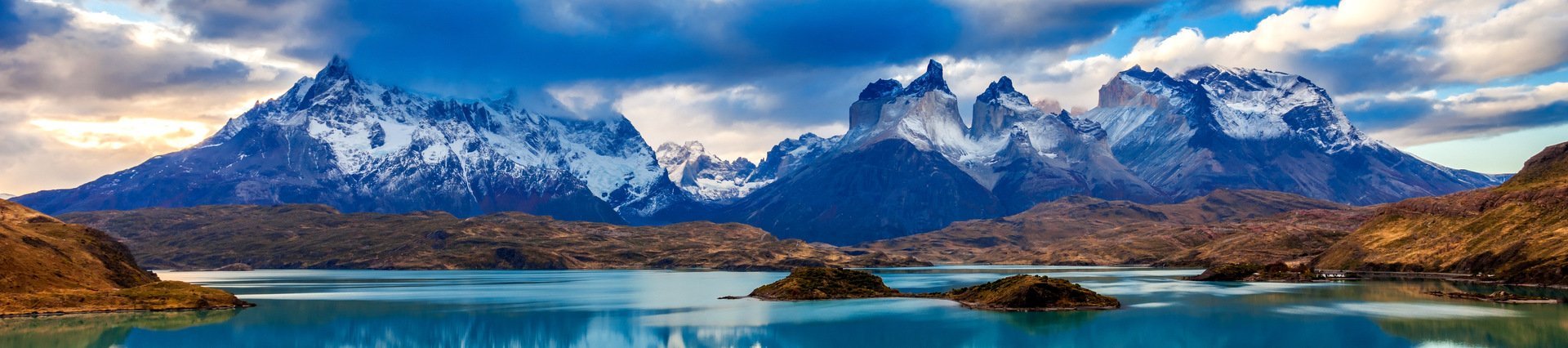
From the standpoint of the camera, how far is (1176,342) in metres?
106

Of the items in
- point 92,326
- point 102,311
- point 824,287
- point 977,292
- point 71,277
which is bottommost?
point 92,326

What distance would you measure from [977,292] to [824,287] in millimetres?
29281

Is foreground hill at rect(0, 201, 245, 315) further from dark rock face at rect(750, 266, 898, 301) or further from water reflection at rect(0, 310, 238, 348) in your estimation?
dark rock face at rect(750, 266, 898, 301)

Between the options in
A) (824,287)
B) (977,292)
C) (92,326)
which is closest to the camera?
(92,326)

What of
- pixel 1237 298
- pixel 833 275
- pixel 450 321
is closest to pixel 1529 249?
pixel 1237 298

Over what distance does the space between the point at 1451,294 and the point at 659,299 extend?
12008 centimetres

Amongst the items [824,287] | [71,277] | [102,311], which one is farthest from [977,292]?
[71,277]

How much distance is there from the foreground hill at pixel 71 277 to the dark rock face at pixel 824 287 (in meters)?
82.9

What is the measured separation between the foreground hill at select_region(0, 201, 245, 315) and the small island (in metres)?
84.8

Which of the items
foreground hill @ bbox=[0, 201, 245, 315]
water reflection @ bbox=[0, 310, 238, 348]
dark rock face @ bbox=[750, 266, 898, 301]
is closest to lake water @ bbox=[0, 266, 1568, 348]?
water reflection @ bbox=[0, 310, 238, 348]

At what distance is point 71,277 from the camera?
15425 centimetres

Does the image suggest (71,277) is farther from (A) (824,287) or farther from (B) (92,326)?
(A) (824,287)

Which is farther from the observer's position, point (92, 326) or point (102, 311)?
point (102, 311)

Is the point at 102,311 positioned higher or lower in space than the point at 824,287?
lower
